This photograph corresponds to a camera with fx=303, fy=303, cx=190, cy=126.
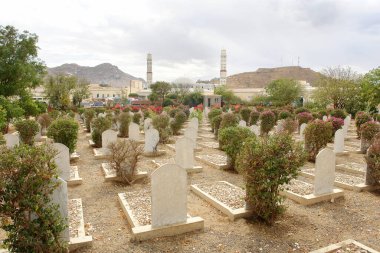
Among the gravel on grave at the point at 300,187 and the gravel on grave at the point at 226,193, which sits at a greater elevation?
the gravel on grave at the point at 300,187

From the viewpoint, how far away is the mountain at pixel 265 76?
427ft

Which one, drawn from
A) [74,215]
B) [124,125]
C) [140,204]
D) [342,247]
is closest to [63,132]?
[74,215]

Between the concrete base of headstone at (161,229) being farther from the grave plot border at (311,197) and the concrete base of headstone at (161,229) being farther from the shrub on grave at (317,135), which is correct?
the shrub on grave at (317,135)

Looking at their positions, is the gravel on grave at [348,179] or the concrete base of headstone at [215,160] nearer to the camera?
the gravel on grave at [348,179]

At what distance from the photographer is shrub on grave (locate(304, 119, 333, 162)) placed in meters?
10.3

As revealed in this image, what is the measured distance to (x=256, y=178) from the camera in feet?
17.6

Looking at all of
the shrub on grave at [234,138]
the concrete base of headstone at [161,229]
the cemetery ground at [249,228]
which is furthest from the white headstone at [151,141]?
the concrete base of headstone at [161,229]

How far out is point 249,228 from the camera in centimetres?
535

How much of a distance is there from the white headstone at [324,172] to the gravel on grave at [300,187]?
374 millimetres

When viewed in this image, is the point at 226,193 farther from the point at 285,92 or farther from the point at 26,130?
the point at 285,92

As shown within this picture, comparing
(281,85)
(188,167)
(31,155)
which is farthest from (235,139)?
(281,85)

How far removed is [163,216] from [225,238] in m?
1.10

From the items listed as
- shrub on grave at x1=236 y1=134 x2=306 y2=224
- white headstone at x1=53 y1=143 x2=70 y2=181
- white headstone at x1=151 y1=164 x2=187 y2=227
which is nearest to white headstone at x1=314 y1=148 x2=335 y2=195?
shrub on grave at x1=236 y1=134 x2=306 y2=224

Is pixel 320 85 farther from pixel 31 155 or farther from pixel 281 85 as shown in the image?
pixel 31 155
